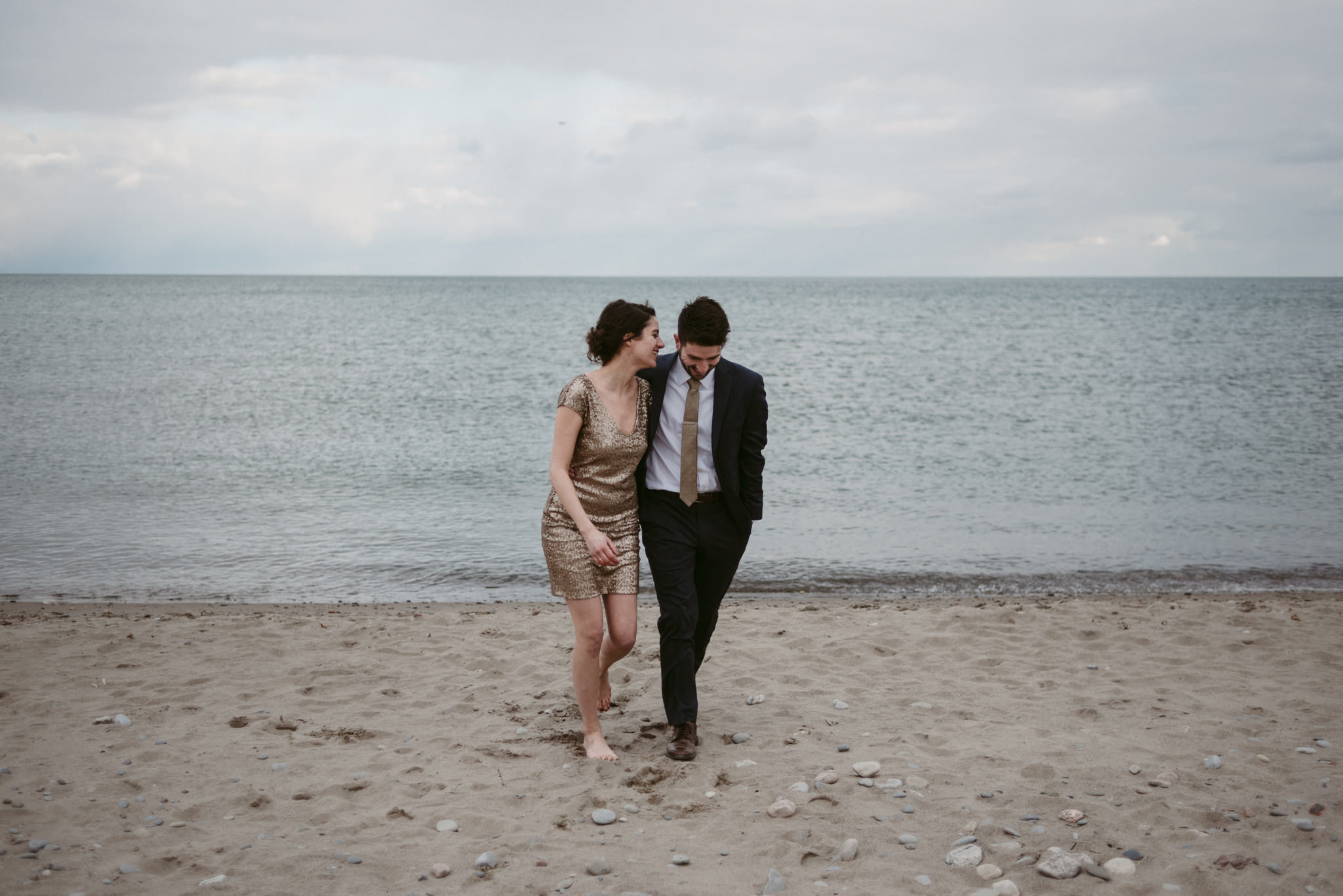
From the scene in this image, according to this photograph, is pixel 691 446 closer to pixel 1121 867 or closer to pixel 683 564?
pixel 683 564

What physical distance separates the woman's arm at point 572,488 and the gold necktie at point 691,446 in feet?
1.48

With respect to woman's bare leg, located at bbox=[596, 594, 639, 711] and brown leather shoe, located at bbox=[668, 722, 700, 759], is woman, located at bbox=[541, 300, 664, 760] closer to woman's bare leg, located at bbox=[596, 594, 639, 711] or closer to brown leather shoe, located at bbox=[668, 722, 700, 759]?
woman's bare leg, located at bbox=[596, 594, 639, 711]

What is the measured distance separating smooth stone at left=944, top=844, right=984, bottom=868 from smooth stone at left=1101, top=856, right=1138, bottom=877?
44 cm

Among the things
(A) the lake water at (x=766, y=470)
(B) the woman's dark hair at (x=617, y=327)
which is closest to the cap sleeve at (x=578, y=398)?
(B) the woman's dark hair at (x=617, y=327)

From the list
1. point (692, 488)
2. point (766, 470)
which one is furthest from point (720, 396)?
point (766, 470)

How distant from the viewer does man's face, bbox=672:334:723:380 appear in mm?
4137

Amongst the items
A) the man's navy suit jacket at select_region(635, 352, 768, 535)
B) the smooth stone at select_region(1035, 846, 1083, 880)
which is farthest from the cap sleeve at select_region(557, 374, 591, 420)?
the smooth stone at select_region(1035, 846, 1083, 880)

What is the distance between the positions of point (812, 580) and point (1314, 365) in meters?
30.4

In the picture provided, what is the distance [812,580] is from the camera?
31.5ft

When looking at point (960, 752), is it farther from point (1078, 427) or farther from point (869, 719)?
point (1078, 427)

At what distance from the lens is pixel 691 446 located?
14.0 feet

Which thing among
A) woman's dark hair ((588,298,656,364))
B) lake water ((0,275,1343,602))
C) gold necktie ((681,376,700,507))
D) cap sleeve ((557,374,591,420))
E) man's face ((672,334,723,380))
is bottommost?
lake water ((0,275,1343,602))

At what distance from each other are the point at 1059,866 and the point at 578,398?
8.84ft

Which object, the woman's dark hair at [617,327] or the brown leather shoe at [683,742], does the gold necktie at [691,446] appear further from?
the brown leather shoe at [683,742]
